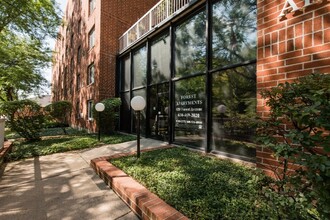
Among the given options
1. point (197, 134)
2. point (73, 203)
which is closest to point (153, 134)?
point (197, 134)

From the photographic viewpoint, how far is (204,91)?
5371 millimetres

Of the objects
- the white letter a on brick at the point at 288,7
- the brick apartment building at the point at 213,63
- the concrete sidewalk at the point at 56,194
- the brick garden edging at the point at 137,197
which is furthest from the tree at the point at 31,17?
the white letter a on brick at the point at 288,7

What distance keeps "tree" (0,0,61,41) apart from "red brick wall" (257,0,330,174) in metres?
11.2

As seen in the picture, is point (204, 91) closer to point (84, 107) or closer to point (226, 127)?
point (226, 127)

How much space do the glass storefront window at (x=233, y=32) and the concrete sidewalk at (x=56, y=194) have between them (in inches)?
155

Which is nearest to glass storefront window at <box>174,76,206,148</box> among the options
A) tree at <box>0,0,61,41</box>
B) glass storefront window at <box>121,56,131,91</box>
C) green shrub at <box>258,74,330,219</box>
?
green shrub at <box>258,74,330,219</box>

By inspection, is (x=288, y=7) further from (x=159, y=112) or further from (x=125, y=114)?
(x=125, y=114)

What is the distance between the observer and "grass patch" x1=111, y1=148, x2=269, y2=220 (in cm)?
231

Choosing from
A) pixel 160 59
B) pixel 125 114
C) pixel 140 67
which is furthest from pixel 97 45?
pixel 160 59

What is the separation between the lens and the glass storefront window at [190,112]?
5.47 m

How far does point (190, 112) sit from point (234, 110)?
1543mm

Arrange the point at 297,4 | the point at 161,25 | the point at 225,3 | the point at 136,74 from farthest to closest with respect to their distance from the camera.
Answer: the point at 136,74, the point at 161,25, the point at 225,3, the point at 297,4

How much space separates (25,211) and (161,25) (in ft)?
21.6

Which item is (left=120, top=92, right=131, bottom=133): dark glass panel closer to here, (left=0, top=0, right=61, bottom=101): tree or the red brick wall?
(left=0, top=0, right=61, bottom=101): tree
